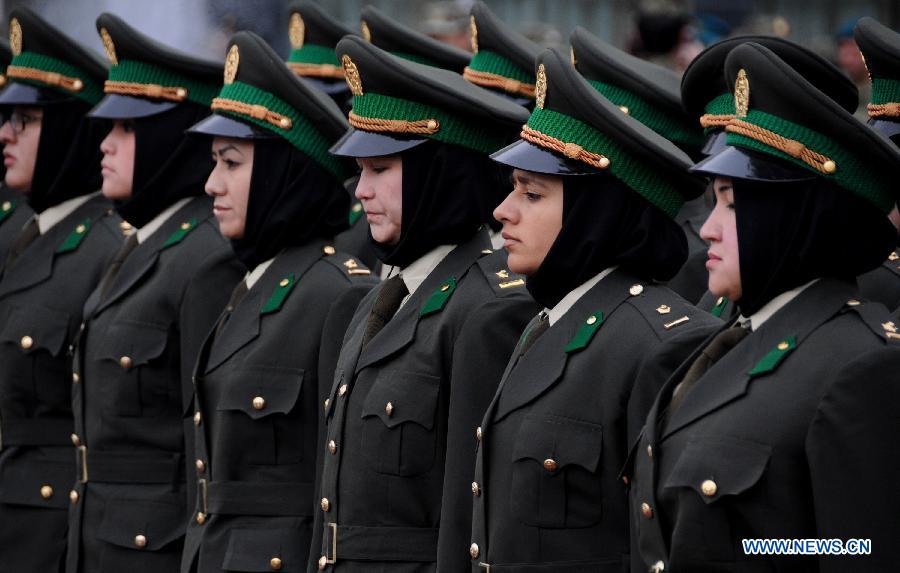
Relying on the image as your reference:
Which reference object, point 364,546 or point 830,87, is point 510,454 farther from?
point 830,87

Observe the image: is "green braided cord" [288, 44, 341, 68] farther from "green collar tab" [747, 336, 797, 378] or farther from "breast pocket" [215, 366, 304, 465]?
"green collar tab" [747, 336, 797, 378]

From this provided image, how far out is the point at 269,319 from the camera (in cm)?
657

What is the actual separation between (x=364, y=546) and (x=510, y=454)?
2.63 ft

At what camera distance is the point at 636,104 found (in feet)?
23.6

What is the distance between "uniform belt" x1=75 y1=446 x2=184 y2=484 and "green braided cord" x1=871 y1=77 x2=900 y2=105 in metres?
2.99

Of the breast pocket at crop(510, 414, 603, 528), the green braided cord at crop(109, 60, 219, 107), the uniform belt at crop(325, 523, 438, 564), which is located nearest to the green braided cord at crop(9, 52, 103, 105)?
the green braided cord at crop(109, 60, 219, 107)

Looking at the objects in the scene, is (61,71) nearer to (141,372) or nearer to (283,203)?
(141,372)

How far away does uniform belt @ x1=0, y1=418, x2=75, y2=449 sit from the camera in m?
7.87

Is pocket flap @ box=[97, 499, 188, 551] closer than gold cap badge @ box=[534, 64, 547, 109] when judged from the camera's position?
No

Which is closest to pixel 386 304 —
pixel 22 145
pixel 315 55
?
pixel 22 145

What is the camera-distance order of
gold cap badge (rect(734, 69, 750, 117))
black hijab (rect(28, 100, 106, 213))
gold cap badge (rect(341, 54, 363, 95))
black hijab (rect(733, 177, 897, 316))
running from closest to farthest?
black hijab (rect(733, 177, 897, 316)) < gold cap badge (rect(734, 69, 750, 117)) < gold cap badge (rect(341, 54, 363, 95)) < black hijab (rect(28, 100, 106, 213))

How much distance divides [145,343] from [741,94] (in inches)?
127

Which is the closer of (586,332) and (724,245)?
(724,245)

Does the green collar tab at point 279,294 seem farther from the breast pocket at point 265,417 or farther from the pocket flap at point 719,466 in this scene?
the pocket flap at point 719,466
